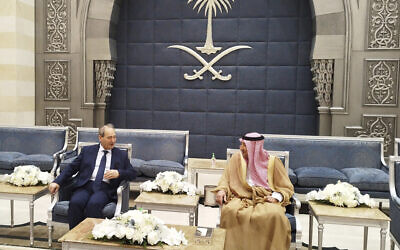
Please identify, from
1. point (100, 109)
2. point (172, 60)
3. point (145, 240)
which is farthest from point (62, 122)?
point (145, 240)

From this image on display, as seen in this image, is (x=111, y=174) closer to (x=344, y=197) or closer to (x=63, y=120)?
(x=344, y=197)

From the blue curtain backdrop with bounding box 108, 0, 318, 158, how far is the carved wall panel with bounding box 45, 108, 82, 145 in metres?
0.69

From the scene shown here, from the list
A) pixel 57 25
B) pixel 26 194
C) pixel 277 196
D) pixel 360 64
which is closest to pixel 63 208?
pixel 26 194

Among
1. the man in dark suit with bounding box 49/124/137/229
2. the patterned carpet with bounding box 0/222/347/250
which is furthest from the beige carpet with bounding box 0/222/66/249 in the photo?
the man in dark suit with bounding box 49/124/137/229

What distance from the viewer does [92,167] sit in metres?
3.69

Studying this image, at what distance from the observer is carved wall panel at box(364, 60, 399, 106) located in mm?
6070

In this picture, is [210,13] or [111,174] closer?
[111,174]

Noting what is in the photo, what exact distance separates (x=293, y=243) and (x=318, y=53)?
391 centimetres

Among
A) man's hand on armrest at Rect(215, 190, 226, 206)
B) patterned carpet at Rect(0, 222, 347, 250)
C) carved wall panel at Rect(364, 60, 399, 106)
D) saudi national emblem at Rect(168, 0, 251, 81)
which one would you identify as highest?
saudi national emblem at Rect(168, 0, 251, 81)

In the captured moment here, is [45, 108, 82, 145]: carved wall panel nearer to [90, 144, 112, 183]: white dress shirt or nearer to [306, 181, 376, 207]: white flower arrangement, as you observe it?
[90, 144, 112, 183]: white dress shirt

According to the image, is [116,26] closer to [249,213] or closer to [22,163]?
[22,163]

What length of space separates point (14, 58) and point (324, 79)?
16.9 ft

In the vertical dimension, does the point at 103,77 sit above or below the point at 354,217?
above

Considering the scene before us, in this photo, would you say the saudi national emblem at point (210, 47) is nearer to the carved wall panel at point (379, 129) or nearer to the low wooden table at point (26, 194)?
the carved wall panel at point (379, 129)
